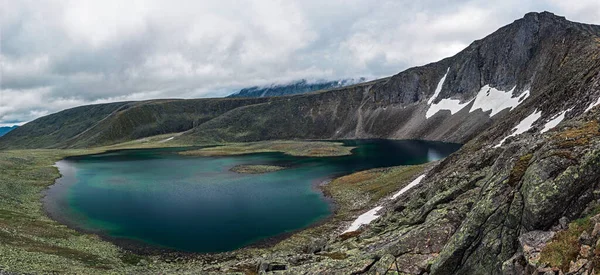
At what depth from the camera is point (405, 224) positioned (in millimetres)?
31438

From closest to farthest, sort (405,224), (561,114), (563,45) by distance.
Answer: (405,224) < (561,114) < (563,45)

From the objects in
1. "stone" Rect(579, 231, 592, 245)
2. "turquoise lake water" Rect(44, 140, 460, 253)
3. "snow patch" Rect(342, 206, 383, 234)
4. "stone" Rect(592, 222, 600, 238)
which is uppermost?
"stone" Rect(592, 222, 600, 238)

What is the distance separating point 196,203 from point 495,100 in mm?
157113

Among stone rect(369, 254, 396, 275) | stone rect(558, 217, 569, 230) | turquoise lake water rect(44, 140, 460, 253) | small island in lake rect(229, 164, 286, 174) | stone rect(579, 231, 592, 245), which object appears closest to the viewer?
stone rect(579, 231, 592, 245)

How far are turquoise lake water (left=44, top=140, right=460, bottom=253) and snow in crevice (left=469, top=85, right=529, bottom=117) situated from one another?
70336mm

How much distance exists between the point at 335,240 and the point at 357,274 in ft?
46.6

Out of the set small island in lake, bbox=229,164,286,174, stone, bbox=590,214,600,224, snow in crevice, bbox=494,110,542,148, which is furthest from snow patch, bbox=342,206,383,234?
small island in lake, bbox=229,164,286,174

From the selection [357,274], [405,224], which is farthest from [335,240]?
[357,274]

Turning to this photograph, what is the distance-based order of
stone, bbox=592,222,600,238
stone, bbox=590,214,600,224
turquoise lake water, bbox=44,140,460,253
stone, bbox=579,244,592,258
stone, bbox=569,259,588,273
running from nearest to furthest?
stone, bbox=569,259,588,273 < stone, bbox=579,244,592,258 < stone, bbox=592,222,600,238 < stone, bbox=590,214,600,224 < turquoise lake water, bbox=44,140,460,253

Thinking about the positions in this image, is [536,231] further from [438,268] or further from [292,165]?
[292,165]

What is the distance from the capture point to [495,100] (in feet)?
569

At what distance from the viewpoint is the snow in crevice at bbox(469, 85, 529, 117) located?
159 metres

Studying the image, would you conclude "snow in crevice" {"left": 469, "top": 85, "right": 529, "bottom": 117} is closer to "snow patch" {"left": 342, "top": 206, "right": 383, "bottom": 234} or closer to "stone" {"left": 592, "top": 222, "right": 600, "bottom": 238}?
"snow patch" {"left": 342, "top": 206, "right": 383, "bottom": 234}

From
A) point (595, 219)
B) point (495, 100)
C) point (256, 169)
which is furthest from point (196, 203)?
point (495, 100)
